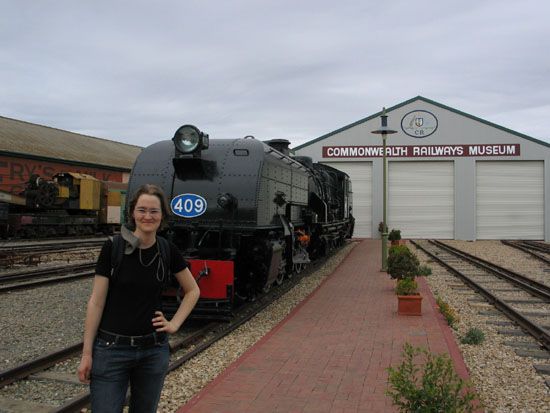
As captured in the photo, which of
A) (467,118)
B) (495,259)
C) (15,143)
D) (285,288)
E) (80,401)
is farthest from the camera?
(15,143)

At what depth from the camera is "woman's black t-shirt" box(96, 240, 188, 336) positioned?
260cm

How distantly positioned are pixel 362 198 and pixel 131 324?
2757cm

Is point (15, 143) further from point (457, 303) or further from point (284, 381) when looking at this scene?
point (284, 381)

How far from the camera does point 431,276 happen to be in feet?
44.2

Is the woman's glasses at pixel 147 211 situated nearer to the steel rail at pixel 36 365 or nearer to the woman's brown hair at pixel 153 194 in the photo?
the woman's brown hair at pixel 153 194

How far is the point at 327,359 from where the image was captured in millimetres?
5625

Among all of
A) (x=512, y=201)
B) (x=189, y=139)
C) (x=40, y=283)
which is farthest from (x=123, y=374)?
(x=512, y=201)

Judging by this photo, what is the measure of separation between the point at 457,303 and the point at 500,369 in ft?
13.5

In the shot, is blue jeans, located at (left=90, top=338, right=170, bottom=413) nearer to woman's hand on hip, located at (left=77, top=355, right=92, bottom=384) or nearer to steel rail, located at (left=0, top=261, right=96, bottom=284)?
woman's hand on hip, located at (left=77, top=355, right=92, bottom=384)

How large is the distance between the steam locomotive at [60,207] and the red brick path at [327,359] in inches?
700

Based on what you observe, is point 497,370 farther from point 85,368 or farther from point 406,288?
point 85,368

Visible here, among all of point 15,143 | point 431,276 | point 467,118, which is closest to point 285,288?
point 431,276

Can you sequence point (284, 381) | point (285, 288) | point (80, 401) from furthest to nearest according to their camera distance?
point (285, 288) → point (284, 381) → point (80, 401)

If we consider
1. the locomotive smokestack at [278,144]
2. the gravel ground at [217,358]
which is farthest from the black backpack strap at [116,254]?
the locomotive smokestack at [278,144]
